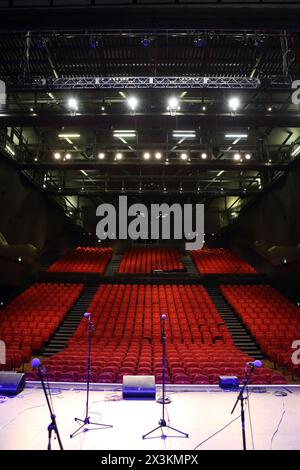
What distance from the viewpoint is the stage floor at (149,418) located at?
133 inches

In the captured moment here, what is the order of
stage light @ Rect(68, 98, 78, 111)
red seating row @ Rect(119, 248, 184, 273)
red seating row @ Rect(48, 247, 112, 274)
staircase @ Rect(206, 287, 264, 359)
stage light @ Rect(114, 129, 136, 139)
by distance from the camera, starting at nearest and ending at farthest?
stage light @ Rect(68, 98, 78, 111)
staircase @ Rect(206, 287, 264, 359)
stage light @ Rect(114, 129, 136, 139)
red seating row @ Rect(48, 247, 112, 274)
red seating row @ Rect(119, 248, 184, 273)

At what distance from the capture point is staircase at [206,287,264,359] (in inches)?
341

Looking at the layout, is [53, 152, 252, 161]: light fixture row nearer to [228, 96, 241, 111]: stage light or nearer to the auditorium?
the auditorium

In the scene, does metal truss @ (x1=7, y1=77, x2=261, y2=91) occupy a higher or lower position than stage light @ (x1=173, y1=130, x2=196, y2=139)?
lower

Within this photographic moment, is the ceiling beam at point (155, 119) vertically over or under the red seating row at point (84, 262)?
over

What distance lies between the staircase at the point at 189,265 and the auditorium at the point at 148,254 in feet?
0.37

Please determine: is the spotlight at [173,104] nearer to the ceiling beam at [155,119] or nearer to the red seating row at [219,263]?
the ceiling beam at [155,119]

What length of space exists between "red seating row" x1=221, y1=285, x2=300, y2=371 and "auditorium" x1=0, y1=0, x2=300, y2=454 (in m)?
0.06

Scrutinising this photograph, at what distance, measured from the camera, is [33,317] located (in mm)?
9438

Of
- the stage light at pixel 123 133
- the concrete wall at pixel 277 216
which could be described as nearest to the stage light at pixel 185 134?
the stage light at pixel 123 133

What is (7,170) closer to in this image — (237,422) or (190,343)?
(190,343)

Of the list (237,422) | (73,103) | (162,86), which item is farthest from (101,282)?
(237,422)

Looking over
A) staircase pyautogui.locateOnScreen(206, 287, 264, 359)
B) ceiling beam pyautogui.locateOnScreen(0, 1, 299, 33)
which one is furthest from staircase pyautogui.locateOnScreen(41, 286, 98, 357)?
ceiling beam pyautogui.locateOnScreen(0, 1, 299, 33)
